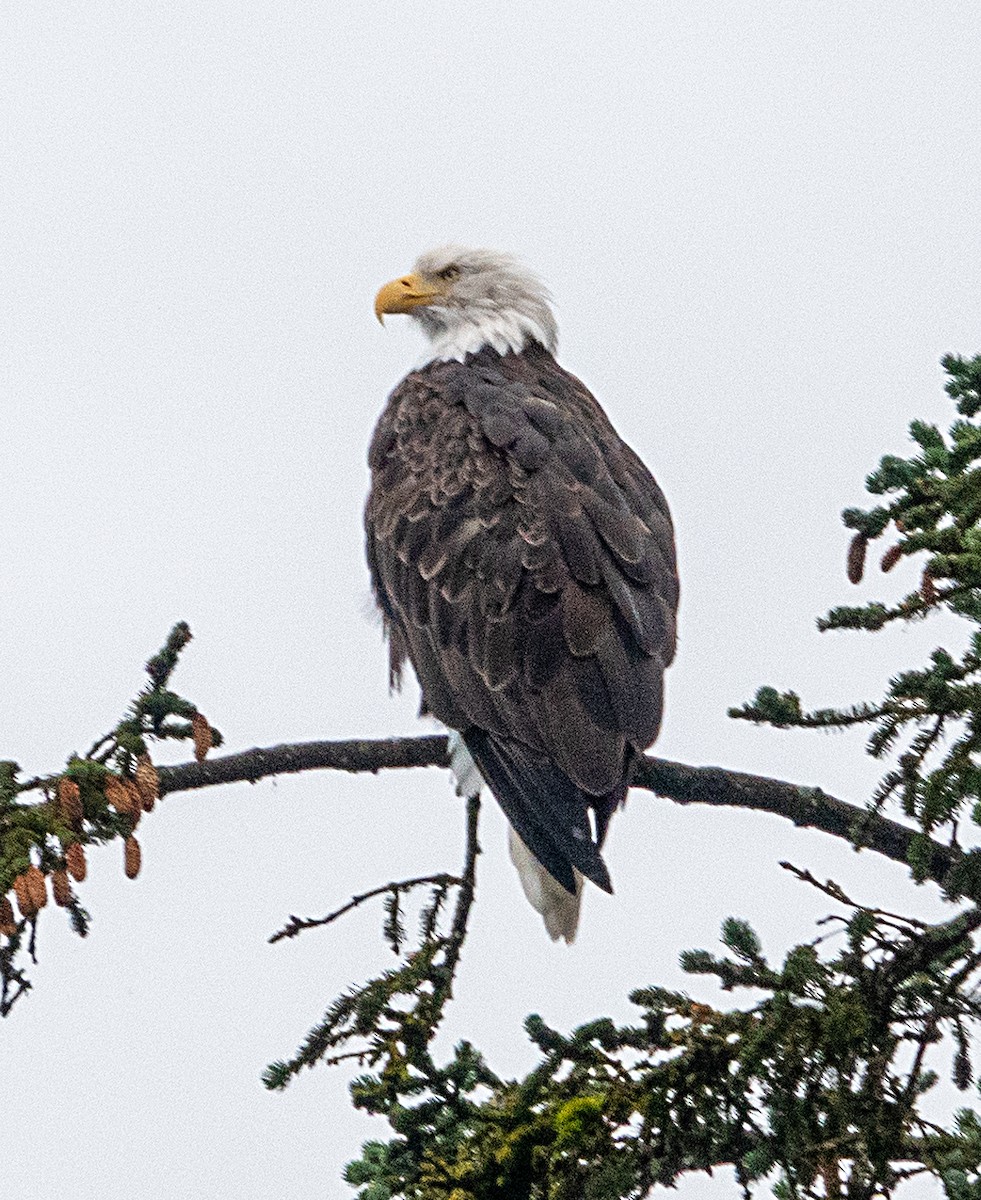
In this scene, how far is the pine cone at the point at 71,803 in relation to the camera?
3.56m

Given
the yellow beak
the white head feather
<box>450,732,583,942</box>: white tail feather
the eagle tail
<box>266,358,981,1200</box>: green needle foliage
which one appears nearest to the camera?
<box>266,358,981,1200</box>: green needle foliage

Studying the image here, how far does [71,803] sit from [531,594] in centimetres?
172

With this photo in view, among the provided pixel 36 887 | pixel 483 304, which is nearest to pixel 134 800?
pixel 36 887

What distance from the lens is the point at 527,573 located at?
196 inches

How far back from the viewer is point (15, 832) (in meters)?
3.55

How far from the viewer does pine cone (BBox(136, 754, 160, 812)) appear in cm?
364

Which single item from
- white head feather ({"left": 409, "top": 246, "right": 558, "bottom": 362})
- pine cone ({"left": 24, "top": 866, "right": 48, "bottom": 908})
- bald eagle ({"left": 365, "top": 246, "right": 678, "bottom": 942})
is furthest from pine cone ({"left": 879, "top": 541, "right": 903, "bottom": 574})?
white head feather ({"left": 409, "top": 246, "right": 558, "bottom": 362})

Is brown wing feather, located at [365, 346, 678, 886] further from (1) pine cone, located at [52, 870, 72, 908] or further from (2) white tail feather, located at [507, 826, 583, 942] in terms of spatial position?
(1) pine cone, located at [52, 870, 72, 908]

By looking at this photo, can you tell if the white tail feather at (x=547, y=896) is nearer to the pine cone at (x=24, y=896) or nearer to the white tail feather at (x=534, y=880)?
the white tail feather at (x=534, y=880)

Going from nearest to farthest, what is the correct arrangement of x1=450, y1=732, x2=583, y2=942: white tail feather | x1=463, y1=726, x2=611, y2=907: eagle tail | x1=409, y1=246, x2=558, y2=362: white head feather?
x1=463, y1=726, x2=611, y2=907: eagle tail, x1=450, y1=732, x2=583, y2=942: white tail feather, x1=409, y1=246, x2=558, y2=362: white head feather

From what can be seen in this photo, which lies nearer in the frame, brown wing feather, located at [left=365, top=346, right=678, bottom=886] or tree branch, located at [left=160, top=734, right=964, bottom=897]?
tree branch, located at [left=160, top=734, right=964, bottom=897]

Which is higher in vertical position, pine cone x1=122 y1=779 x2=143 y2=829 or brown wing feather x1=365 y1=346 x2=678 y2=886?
brown wing feather x1=365 y1=346 x2=678 y2=886

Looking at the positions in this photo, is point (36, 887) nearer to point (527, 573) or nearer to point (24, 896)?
point (24, 896)

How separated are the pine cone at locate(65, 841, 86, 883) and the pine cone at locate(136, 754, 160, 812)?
0.54ft
